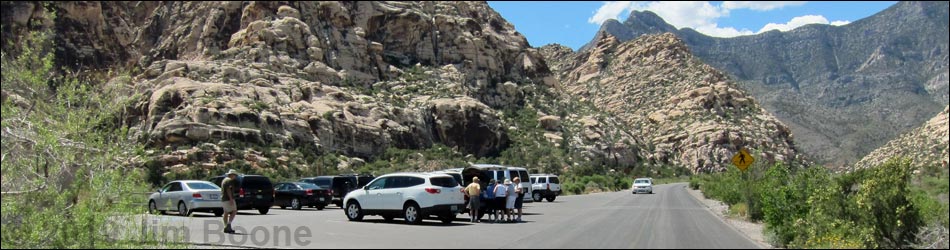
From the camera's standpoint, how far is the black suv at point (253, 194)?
2656 centimetres

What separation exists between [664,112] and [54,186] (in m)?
104

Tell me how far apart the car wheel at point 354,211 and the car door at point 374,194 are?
0.21m

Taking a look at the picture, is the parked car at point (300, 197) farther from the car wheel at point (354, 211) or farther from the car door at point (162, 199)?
the car wheel at point (354, 211)

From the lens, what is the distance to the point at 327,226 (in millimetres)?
20328

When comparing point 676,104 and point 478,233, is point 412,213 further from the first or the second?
point 676,104

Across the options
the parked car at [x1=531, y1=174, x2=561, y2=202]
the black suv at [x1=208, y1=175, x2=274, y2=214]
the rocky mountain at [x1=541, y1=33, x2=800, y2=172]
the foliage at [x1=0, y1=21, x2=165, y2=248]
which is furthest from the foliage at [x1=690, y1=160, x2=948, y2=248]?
the rocky mountain at [x1=541, y1=33, x2=800, y2=172]

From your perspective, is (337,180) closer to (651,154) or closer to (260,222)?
(260,222)

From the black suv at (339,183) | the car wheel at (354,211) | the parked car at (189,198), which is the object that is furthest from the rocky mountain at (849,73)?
the parked car at (189,198)

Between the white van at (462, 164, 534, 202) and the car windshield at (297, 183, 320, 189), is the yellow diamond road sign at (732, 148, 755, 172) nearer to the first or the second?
the white van at (462, 164, 534, 202)

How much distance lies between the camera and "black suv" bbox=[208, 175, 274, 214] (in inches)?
1046

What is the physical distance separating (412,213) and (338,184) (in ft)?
41.1

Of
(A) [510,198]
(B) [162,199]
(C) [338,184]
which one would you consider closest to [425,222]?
(A) [510,198]

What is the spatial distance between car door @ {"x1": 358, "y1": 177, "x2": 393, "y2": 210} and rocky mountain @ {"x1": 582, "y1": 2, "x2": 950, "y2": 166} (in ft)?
269

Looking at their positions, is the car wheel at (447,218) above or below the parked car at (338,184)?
below
